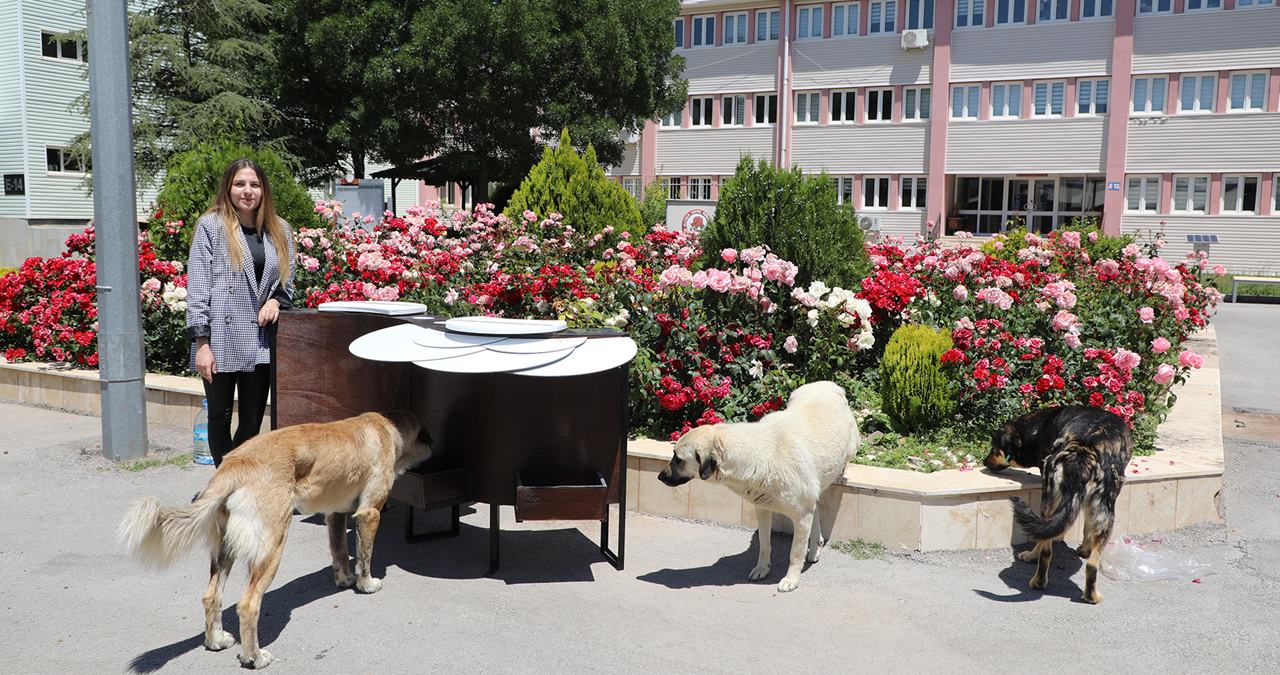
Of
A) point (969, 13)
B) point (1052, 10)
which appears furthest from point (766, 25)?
point (1052, 10)

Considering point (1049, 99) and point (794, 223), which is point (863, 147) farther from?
point (794, 223)

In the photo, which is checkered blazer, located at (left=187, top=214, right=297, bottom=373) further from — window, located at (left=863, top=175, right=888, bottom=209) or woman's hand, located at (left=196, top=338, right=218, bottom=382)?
window, located at (left=863, top=175, right=888, bottom=209)

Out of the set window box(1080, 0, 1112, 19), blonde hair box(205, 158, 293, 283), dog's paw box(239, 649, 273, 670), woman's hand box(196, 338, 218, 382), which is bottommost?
dog's paw box(239, 649, 273, 670)

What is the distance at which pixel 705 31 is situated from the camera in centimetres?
4531

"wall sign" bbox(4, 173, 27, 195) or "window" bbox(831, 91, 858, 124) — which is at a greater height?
"window" bbox(831, 91, 858, 124)

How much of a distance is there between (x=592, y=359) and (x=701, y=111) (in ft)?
140

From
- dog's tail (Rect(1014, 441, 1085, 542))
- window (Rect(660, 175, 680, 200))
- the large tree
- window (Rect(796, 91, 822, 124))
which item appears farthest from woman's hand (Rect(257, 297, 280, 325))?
window (Rect(660, 175, 680, 200))

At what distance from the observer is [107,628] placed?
13.9ft

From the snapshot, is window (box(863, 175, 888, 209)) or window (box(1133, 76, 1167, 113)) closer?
window (box(1133, 76, 1167, 113))

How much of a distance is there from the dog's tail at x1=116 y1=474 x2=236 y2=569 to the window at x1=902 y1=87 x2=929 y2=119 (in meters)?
40.7

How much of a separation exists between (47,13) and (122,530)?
3589 cm

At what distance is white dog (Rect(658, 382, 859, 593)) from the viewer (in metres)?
4.63

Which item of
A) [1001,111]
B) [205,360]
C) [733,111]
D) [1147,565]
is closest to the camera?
[1147,565]

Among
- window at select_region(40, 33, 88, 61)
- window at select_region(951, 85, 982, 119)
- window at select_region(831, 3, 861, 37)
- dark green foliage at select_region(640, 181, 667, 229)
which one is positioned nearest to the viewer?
dark green foliage at select_region(640, 181, 667, 229)
